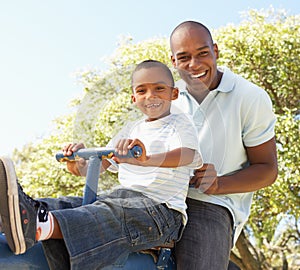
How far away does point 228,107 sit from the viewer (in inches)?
117

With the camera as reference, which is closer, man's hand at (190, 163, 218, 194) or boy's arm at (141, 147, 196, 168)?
boy's arm at (141, 147, 196, 168)

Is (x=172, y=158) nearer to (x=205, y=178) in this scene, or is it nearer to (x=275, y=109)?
(x=205, y=178)

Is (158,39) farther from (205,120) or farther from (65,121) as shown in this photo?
(205,120)

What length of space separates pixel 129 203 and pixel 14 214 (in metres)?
0.52

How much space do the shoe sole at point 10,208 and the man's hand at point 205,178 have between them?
0.89 meters

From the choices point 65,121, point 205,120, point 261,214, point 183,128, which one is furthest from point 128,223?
point 65,121

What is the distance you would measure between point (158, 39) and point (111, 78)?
913 centimetres

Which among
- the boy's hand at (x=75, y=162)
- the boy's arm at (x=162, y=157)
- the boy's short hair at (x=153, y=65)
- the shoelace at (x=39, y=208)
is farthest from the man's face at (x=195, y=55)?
the shoelace at (x=39, y=208)

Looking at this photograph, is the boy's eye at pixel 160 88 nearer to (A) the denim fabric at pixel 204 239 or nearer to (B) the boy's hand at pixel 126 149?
(B) the boy's hand at pixel 126 149

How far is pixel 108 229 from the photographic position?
2.19 meters

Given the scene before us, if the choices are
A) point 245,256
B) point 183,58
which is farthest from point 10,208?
point 245,256

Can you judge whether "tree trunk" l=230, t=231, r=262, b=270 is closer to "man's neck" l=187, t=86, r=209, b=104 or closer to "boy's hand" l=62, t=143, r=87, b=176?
"man's neck" l=187, t=86, r=209, b=104

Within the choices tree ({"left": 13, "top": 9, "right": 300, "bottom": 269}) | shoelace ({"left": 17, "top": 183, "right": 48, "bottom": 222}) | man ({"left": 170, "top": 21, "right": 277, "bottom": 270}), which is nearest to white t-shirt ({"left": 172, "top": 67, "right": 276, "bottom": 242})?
man ({"left": 170, "top": 21, "right": 277, "bottom": 270})

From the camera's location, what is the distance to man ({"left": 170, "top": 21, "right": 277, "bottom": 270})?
273 cm
